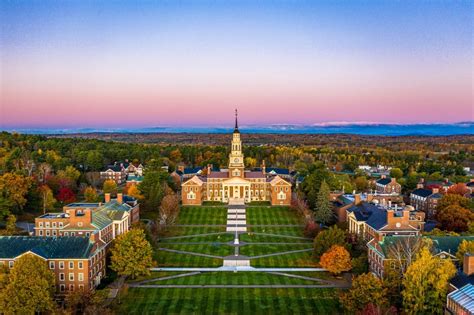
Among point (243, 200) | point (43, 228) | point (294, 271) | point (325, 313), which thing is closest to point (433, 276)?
point (325, 313)

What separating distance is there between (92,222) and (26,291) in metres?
16.3

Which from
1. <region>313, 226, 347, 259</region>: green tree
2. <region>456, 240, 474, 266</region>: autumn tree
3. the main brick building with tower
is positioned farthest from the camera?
the main brick building with tower

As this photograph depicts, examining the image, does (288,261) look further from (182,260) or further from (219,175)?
(219,175)

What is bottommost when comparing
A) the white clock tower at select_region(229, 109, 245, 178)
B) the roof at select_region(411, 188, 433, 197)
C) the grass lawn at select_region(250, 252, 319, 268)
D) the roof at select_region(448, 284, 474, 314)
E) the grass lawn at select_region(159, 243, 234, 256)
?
the grass lawn at select_region(250, 252, 319, 268)

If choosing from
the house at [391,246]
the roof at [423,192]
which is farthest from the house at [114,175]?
the house at [391,246]

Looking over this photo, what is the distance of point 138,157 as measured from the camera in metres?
160

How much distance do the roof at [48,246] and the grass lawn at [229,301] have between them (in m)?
7.12

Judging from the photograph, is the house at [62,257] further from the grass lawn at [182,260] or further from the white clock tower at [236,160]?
the white clock tower at [236,160]

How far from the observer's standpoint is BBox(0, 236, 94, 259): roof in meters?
48.2

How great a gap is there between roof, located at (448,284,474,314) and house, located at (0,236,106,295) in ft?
117

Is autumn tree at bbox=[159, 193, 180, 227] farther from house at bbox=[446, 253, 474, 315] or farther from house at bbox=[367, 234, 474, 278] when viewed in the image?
house at bbox=[446, 253, 474, 315]

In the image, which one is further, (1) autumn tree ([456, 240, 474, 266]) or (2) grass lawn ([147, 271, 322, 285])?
(2) grass lawn ([147, 271, 322, 285])

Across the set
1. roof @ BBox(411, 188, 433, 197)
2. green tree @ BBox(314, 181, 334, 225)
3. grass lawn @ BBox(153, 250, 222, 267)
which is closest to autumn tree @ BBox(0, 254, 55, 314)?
grass lawn @ BBox(153, 250, 222, 267)

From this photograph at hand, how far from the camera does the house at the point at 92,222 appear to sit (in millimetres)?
57219
